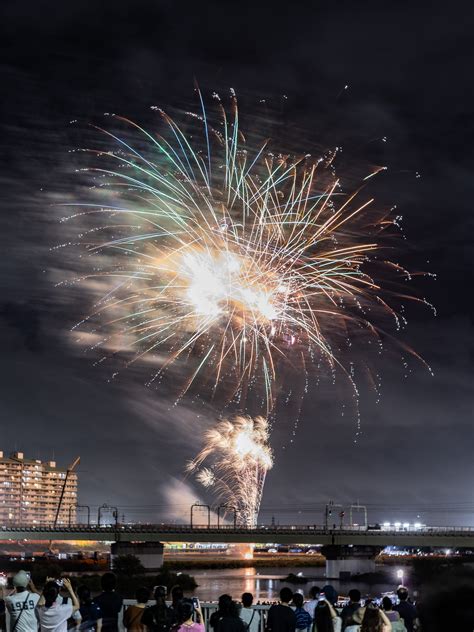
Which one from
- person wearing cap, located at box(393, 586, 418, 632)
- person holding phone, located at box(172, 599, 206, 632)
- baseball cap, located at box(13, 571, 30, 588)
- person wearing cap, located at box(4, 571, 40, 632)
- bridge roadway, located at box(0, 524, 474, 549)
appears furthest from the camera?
bridge roadway, located at box(0, 524, 474, 549)

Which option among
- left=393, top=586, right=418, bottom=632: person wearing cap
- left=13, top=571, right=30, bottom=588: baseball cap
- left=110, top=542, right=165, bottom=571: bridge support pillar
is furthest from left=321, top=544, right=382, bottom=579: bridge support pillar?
left=13, top=571, right=30, bottom=588: baseball cap

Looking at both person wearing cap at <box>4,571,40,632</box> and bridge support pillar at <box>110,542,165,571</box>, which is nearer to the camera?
person wearing cap at <box>4,571,40,632</box>

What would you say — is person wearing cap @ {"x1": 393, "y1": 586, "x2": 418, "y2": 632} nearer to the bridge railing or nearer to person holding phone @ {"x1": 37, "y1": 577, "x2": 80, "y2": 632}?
person holding phone @ {"x1": 37, "y1": 577, "x2": 80, "y2": 632}

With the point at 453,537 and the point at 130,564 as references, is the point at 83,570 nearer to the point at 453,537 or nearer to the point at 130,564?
the point at 130,564

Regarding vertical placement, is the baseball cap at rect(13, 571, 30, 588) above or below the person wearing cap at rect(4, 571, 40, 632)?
above

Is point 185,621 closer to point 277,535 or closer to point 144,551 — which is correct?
point 277,535

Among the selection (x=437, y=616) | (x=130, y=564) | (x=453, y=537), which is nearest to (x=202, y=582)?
(x=130, y=564)

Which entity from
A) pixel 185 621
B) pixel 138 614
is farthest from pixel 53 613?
pixel 185 621

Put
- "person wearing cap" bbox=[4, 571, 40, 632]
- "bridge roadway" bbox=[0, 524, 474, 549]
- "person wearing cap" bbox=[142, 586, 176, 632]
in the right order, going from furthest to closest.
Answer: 1. "bridge roadway" bbox=[0, 524, 474, 549]
2. "person wearing cap" bbox=[4, 571, 40, 632]
3. "person wearing cap" bbox=[142, 586, 176, 632]
